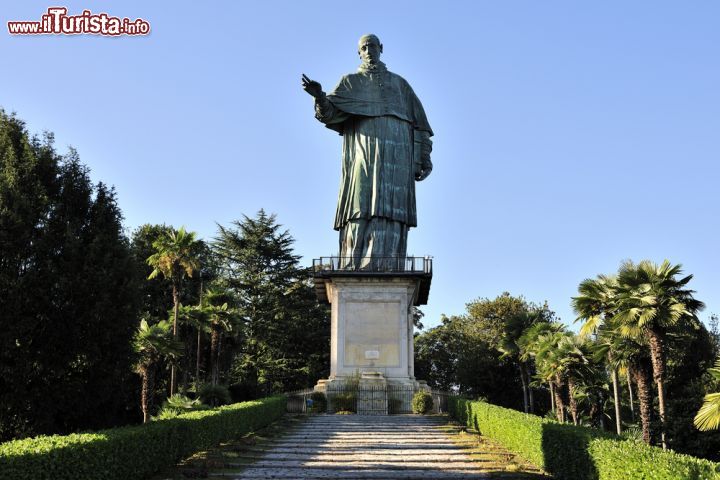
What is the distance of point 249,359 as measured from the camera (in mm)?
47844

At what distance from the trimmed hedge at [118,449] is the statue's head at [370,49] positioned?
21.5 meters

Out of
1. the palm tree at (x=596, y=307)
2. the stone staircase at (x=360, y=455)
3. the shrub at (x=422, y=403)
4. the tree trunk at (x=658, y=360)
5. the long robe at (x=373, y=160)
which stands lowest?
the stone staircase at (x=360, y=455)

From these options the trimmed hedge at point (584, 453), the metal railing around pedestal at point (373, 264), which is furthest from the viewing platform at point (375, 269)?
the trimmed hedge at point (584, 453)

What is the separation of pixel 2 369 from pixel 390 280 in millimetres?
17430

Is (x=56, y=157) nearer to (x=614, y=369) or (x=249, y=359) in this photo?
(x=614, y=369)

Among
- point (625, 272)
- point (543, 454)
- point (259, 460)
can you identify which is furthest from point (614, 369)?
point (259, 460)

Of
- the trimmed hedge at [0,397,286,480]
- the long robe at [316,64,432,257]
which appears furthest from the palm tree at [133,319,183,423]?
the long robe at [316,64,432,257]

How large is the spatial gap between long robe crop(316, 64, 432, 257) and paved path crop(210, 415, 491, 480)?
12059 mm

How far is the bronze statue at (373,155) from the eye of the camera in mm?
31469

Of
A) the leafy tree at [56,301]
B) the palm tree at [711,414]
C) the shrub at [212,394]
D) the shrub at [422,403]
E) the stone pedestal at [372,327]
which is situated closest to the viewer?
the palm tree at [711,414]

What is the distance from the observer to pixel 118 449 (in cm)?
1038

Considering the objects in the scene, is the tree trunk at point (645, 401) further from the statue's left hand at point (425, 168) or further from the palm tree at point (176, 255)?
Answer: the palm tree at point (176, 255)

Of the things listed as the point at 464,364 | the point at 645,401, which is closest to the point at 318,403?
the point at 645,401

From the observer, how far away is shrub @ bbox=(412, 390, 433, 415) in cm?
2541
